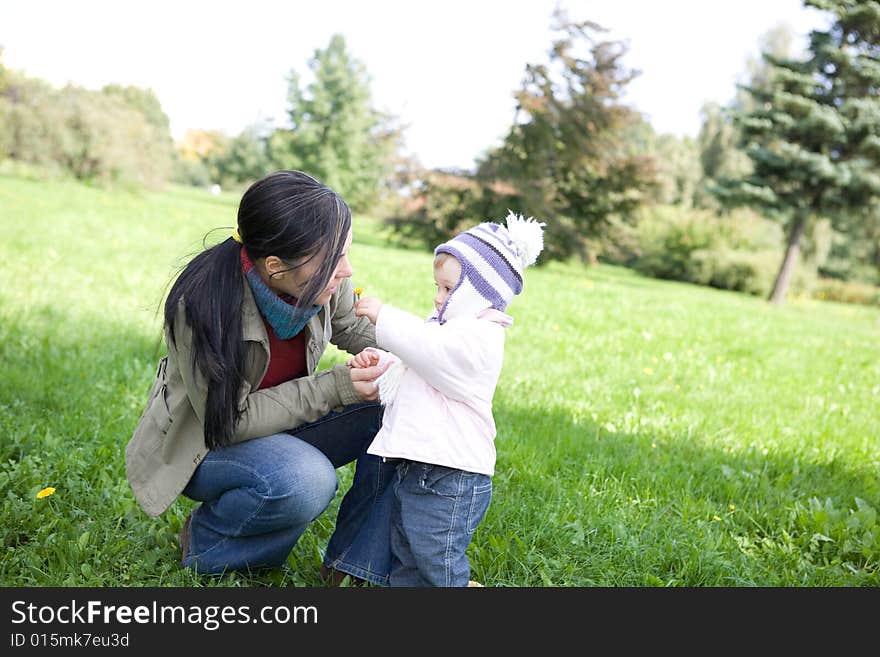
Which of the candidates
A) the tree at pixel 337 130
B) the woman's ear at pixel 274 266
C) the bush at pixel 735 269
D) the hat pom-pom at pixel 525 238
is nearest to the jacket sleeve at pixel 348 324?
the woman's ear at pixel 274 266

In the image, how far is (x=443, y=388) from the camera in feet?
6.95

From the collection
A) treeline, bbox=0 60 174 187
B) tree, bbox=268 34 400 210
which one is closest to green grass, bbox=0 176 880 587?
treeline, bbox=0 60 174 187

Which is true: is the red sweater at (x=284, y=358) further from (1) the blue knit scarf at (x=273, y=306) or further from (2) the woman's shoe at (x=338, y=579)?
(2) the woman's shoe at (x=338, y=579)

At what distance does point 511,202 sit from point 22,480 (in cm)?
1806

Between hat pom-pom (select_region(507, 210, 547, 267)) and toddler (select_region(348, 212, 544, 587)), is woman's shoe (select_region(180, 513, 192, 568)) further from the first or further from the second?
hat pom-pom (select_region(507, 210, 547, 267))

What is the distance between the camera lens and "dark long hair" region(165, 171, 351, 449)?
2.13m

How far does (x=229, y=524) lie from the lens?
235 centimetres

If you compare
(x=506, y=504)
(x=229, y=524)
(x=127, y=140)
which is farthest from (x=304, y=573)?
(x=127, y=140)

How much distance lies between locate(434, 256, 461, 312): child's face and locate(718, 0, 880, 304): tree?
16.9 m

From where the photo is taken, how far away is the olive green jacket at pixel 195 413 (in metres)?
2.29

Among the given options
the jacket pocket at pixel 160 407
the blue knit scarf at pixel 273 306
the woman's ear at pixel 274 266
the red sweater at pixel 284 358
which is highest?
the woman's ear at pixel 274 266

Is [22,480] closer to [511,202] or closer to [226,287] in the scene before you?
[226,287]

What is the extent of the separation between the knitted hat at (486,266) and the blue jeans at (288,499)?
22.8 inches

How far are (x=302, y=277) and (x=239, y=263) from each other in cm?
20
